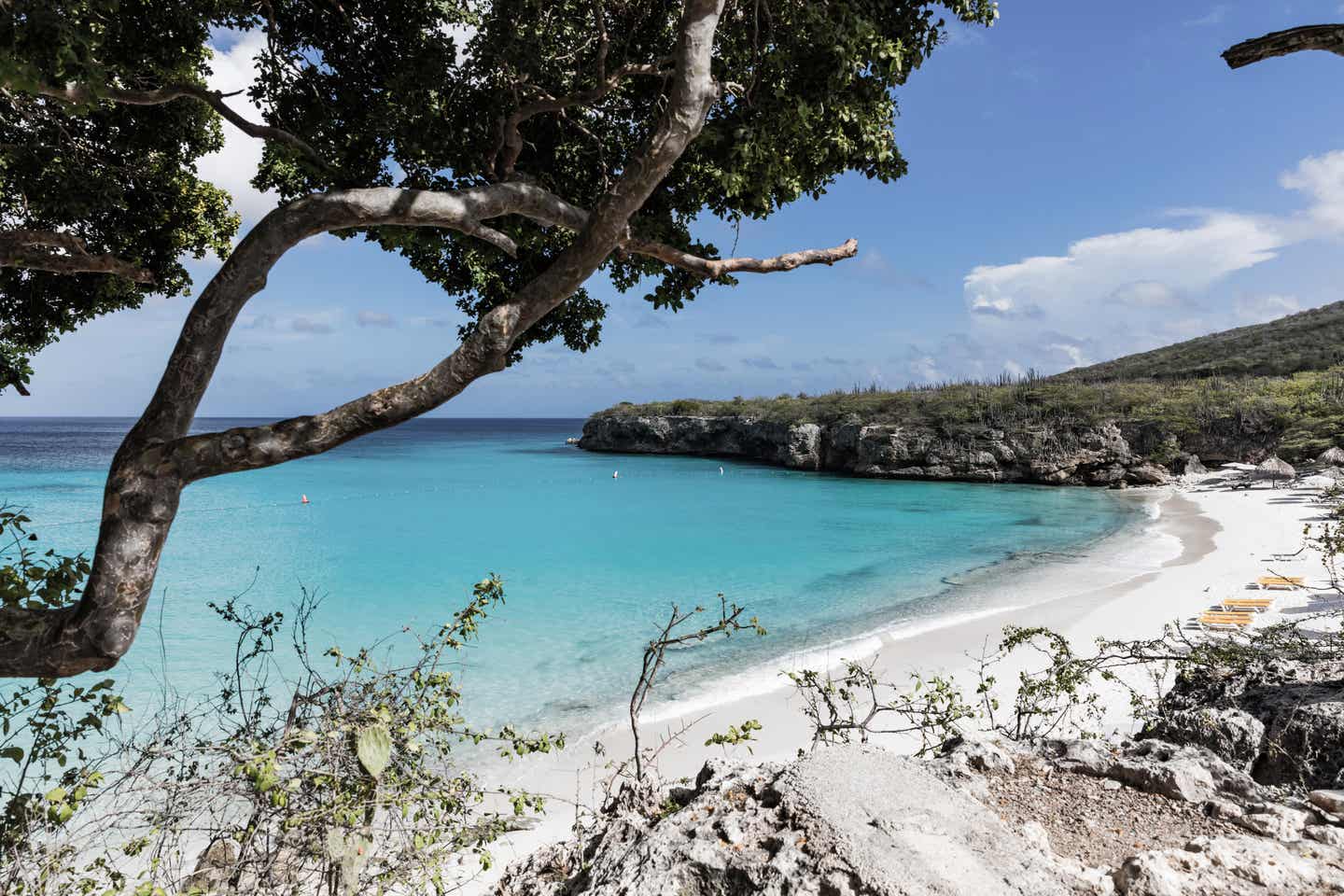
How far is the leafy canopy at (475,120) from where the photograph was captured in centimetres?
462

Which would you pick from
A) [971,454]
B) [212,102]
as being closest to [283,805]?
[212,102]

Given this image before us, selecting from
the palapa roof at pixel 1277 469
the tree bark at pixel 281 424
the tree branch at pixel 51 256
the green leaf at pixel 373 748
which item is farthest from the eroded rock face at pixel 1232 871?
the palapa roof at pixel 1277 469

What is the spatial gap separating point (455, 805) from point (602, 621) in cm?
1127

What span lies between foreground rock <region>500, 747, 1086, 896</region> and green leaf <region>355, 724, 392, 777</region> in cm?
79

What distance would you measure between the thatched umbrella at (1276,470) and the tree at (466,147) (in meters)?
34.5

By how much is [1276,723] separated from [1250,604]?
34.0 ft

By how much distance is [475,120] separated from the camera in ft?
18.0

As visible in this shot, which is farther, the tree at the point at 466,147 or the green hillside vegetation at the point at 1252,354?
the green hillside vegetation at the point at 1252,354

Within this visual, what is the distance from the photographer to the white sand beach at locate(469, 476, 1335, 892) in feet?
24.7

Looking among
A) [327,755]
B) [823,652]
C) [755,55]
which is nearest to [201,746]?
[327,755]

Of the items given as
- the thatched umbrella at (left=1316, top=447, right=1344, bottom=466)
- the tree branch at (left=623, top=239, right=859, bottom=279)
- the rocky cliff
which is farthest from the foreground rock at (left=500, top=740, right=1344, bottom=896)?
the rocky cliff

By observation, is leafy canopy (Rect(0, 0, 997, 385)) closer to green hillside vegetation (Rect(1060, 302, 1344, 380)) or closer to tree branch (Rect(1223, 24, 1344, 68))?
tree branch (Rect(1223, 24, 1344, 68))

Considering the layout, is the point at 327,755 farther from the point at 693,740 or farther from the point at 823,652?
the point at 823,652

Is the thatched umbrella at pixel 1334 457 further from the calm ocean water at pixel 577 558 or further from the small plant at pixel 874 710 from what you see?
the small plant at pixel 874 710
